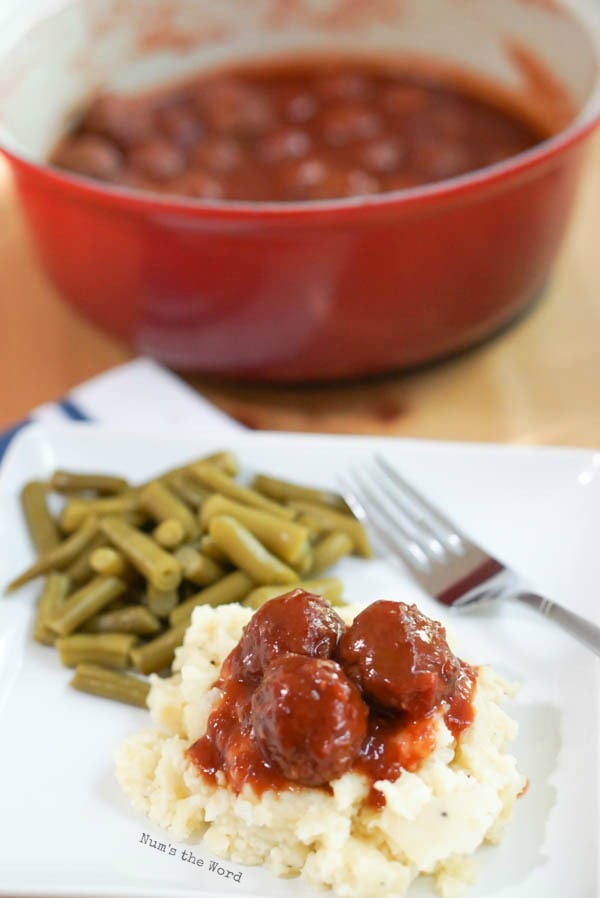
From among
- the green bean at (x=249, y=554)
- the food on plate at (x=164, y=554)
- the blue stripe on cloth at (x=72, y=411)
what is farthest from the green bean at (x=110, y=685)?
the blue stripe on cloth at (x=72, y=411)

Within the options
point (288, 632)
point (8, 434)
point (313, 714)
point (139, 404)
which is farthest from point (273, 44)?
point (313, 714)

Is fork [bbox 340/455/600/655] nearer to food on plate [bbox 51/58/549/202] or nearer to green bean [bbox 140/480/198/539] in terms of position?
green bean [bbox 140/480/198/539]

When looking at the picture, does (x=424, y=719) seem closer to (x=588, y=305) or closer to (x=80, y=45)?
(x=588, y=305)

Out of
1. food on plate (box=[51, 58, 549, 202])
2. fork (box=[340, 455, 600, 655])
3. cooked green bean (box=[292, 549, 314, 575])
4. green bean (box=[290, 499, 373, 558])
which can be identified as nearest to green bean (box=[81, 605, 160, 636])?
cooked green bean (box=[292, 549, 314, 575])

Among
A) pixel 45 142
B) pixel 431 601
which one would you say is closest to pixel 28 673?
pixel 431 601

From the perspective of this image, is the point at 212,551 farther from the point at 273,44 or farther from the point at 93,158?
the point at 273,44

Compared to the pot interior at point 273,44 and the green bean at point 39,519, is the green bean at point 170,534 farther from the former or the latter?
the pot interior at point 273,44
